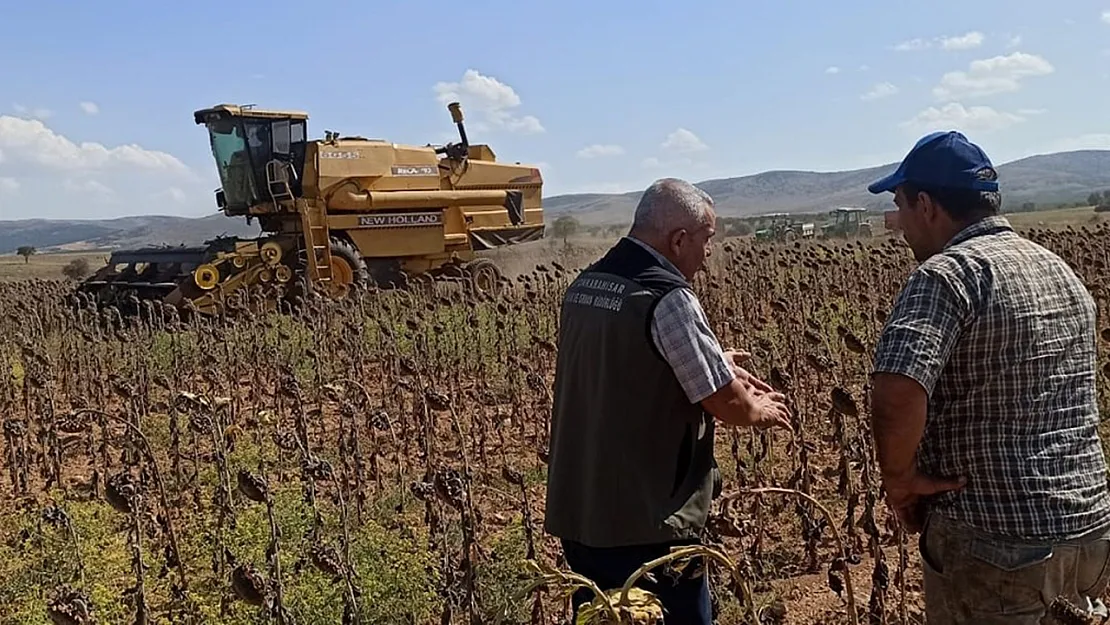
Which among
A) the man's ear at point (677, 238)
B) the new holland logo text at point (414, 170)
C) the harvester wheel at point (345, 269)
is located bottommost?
the harvester wheel at point (345, 269)

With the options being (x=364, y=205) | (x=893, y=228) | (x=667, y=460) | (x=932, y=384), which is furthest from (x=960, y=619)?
(x=364, y=205)

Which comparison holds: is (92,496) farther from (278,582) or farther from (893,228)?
(893,228)

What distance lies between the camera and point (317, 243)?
47.7 ft

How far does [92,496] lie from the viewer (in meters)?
6.35

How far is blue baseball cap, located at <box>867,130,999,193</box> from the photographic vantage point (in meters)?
2.47

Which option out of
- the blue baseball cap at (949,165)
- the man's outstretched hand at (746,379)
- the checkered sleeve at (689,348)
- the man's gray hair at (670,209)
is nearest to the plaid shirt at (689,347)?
the checkered sleeve at (689,348)

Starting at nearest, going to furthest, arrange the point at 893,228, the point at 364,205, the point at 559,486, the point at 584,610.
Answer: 1. the point at 584,610
2. the point at 893,228
3. the point at 559,486
4. the point at 364,205

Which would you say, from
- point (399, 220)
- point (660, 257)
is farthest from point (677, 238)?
point (399, 220)

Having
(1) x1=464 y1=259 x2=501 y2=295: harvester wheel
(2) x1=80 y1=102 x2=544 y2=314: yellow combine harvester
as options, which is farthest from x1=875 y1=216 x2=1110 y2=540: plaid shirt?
(1) x1=464 y1=259 x2=501 y2=295: harvester wheel

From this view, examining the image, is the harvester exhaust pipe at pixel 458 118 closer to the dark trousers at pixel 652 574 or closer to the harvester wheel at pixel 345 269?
the harvester wheel at pixel 345 269

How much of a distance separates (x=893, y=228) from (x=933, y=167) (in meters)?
0.29

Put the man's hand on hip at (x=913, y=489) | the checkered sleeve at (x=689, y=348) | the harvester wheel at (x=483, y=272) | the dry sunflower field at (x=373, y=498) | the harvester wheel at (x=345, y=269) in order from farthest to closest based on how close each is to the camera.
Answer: the harvester wheel at (x=483, y=272) < the harvester wheel at (x=345, y=269) < the dry sunflower field at (x=373, y=498) < the checkered sleeve at (x=689, y=348) < the man's hand on hip at (x=913, y=489)

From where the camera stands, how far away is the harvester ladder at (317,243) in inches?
560

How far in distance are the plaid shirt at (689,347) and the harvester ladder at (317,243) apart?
39.2 ft
